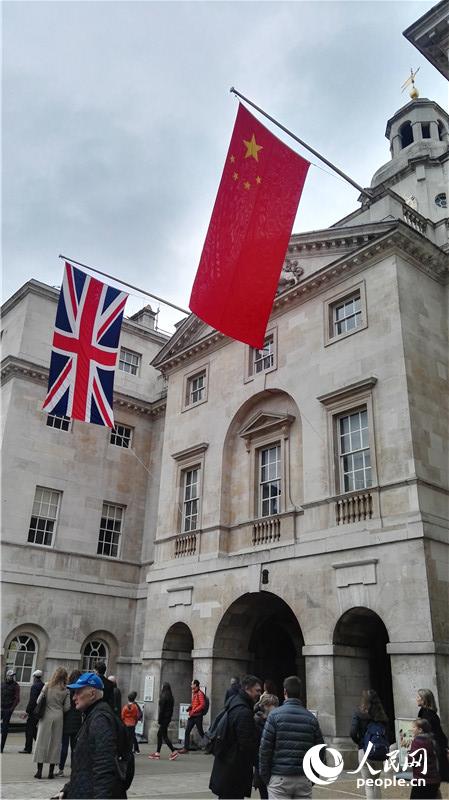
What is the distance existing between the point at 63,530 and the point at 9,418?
4.88 m

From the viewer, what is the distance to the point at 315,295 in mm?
19812

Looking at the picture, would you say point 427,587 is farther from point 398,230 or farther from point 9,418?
point 9,418

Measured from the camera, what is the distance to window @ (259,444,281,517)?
62.1 ft

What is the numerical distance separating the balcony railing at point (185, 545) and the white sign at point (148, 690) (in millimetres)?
3951

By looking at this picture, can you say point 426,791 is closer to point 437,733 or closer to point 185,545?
point 437,733

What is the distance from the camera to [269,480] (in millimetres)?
19469

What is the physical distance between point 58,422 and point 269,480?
10.7 m

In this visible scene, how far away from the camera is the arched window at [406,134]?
36.0 m

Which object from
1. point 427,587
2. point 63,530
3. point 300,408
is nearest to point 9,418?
point 63,530

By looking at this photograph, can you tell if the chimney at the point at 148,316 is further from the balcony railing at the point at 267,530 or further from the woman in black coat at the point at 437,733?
the woman in black coat at the point at 437,733

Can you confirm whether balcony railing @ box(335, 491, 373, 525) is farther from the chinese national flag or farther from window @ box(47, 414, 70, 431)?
window @ box(47, 414, 70, 431)

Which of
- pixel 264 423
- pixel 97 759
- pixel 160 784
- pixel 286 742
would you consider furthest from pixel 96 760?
pixel 264 423

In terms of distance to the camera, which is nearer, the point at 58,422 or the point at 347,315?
the point at 347,315

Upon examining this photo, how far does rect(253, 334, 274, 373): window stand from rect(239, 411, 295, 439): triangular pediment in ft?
5.55
